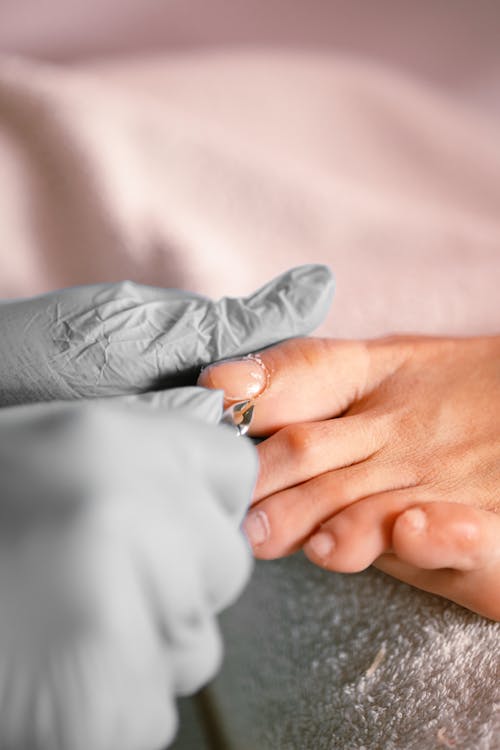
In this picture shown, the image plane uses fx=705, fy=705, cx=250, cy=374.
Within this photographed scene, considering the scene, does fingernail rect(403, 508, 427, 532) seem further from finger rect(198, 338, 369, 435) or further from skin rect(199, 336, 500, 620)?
finger rect(198, 338, 369, 435)

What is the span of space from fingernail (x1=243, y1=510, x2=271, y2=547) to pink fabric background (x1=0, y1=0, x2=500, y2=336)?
0.34 m

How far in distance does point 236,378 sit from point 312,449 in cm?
9

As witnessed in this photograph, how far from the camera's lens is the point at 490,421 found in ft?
2.17

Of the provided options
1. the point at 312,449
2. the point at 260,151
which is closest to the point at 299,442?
the point at 312,449

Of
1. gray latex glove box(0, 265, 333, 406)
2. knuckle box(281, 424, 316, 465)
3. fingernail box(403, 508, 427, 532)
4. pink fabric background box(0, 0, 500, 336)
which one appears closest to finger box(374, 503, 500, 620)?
fingernail box(403, 508, 427, 532)

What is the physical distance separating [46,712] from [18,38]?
0.87 meters

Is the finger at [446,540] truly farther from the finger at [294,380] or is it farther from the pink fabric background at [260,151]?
the pink fabric background at [260,151]

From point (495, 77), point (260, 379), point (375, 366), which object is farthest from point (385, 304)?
point (495, 77)

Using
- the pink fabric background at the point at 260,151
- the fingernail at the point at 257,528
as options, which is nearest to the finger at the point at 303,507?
the fingernail at the point at 257,528

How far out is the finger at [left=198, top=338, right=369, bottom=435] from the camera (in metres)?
0.60

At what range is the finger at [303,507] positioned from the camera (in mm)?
567

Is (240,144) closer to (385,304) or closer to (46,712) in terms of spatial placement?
(385,304)

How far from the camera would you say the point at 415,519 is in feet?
1.78

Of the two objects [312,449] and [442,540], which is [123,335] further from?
[442,540]
